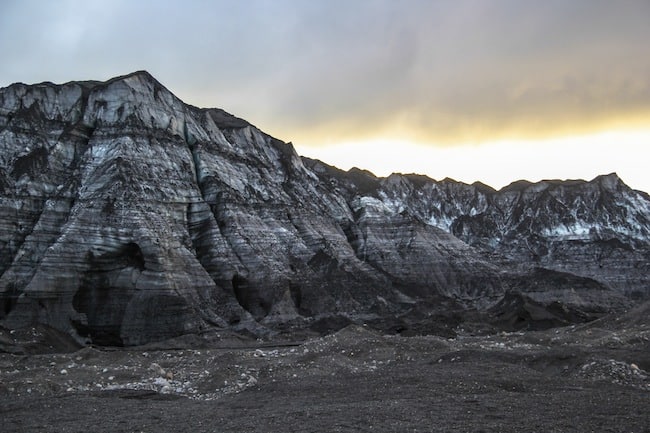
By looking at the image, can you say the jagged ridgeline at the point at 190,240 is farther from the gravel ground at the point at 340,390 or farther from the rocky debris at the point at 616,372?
the rocky debris at the point at 616,372

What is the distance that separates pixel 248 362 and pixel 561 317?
44018 mm

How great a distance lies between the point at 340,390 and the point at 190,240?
43606 millimetres

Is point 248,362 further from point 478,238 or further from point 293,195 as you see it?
point 478,238

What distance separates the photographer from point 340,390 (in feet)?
77.0

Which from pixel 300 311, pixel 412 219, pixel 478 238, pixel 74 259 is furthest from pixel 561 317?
pixel 478 238

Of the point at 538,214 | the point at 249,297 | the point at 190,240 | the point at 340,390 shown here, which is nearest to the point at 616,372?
the point at 340,390

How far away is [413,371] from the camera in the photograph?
26953 mm

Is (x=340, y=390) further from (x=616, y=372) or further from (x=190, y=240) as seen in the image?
(x=190, y=240)

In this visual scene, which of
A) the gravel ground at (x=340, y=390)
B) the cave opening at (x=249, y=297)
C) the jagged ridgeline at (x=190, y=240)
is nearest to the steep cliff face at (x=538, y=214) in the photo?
the jagged ridgeline at (x=190, y=240)

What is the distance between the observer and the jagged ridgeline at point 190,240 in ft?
178

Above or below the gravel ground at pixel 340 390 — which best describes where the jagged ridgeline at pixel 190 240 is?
above

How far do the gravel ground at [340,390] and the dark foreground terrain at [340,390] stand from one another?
0.05m

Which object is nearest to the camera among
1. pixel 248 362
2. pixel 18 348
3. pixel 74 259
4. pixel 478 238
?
pixel 248 362

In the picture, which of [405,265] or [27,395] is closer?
[27,395]
